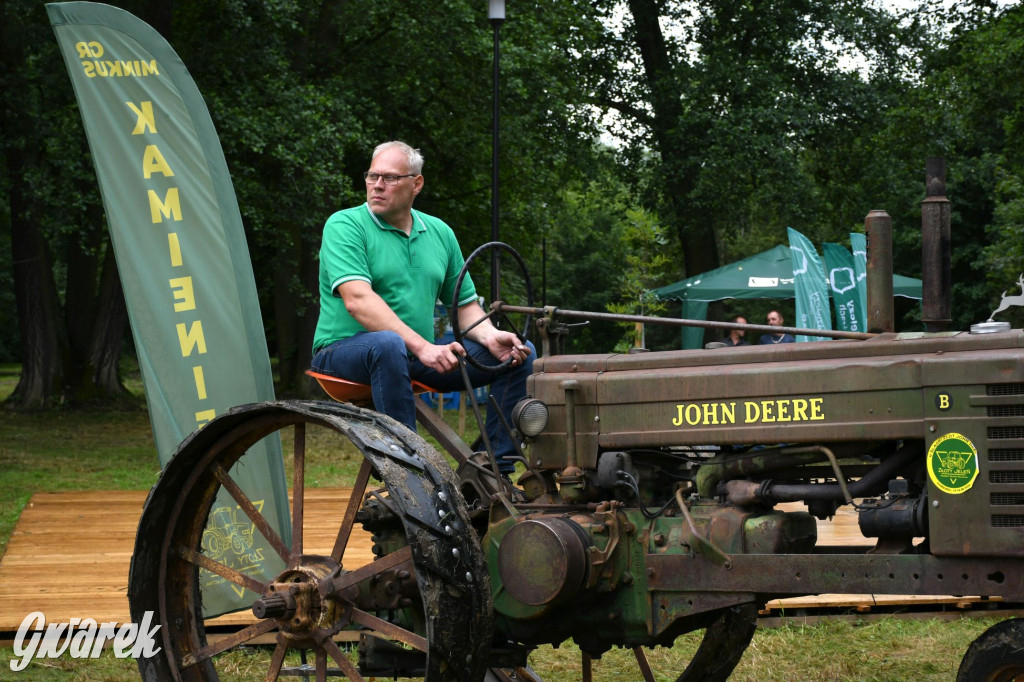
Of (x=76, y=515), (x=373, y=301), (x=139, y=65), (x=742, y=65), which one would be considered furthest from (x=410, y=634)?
(x=742, y=65)

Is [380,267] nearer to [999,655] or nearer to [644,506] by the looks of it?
[644,506]

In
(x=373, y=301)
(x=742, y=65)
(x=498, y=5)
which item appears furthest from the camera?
(x=742, y=65)

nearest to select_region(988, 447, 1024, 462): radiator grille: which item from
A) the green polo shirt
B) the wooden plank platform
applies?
the green polo shirt

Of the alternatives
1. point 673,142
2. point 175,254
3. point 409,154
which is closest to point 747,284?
point 673,142

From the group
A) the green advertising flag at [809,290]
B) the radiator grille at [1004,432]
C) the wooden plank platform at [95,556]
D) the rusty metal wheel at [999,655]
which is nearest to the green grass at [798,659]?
the wooden plank platform at [95,556]

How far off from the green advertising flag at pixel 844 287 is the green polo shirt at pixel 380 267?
33.0ft

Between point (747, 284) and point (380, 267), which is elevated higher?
point (380, 267)

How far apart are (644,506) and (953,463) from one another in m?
0.88

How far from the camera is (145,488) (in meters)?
10.2

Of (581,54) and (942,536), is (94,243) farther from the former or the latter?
(942,536)

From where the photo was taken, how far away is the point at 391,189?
13.1ft

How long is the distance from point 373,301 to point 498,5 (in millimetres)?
9141

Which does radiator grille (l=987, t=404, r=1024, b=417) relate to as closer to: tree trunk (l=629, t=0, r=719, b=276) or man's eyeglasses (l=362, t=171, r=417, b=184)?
man's eyeglasses (l=362, t=171, r=417, b=184)

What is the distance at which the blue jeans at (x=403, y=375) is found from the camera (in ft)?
12.0
